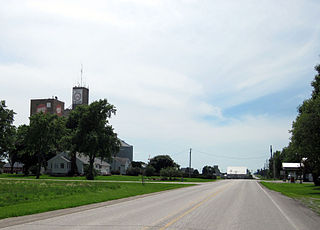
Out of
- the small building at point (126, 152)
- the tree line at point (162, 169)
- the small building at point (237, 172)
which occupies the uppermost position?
the small building at point (126, 152)

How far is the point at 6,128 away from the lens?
219ft

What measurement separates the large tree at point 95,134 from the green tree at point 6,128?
14.4 meters

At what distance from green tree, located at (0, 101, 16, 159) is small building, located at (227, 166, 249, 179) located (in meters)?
99.8

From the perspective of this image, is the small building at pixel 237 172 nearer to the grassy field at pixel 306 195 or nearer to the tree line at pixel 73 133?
the tree line at pixel 73 133

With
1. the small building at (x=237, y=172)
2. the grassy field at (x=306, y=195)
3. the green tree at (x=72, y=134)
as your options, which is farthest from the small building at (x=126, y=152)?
the grassy field at (x=306, y=195)

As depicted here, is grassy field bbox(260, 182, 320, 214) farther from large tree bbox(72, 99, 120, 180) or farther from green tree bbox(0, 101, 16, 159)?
green tree bbox(0, 101, 16, 159)

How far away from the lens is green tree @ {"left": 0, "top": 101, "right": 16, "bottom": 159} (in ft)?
215

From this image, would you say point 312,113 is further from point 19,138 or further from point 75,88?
point 75,88

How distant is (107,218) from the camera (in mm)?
12406

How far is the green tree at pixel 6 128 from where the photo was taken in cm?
6550

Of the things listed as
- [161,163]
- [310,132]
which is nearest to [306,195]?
[310,132]

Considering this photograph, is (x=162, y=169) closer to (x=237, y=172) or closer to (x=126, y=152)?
(x=126, y=152)

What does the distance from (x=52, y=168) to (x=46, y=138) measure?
58.0ft

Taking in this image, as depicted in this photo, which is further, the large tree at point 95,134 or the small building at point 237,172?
the small building at point 237,172
